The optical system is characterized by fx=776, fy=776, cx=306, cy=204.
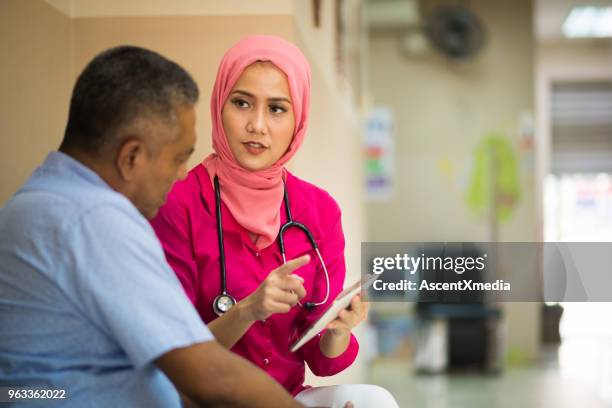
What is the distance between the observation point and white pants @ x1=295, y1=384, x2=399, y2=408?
1281 millimetres

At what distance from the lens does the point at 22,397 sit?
38.6 inches

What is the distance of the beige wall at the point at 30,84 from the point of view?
144cm

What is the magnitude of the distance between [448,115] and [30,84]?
205 inches

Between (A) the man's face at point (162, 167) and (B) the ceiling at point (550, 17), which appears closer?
(A) the man's face at point (162, 167)

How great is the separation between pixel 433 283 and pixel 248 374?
80 cm

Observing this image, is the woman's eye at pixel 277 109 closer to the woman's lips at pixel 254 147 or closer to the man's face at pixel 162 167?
the woman's lips at pixel 254 147

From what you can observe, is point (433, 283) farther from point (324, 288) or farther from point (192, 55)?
point (192, 55)

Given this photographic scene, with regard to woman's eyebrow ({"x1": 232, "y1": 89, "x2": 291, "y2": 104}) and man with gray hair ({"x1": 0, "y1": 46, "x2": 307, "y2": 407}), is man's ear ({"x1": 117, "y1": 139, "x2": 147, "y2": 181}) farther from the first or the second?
woman's eyebrow ({"x1": 232, "y1": 89, "x2": 291, "y2": 104})

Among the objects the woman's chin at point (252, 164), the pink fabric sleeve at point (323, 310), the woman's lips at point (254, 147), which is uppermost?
the woman's lips at point (254, 147)

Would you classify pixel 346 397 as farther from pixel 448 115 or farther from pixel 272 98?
pixel 448 115

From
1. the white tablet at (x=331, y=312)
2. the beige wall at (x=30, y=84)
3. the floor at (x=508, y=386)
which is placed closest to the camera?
the white tablet at (x=331, y=312)

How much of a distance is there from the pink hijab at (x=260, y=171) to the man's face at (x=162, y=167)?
0.30m

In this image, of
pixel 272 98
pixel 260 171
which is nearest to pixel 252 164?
pixel 260 171

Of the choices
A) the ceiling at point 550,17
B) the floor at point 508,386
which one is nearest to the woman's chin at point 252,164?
the floor at point 508,386
